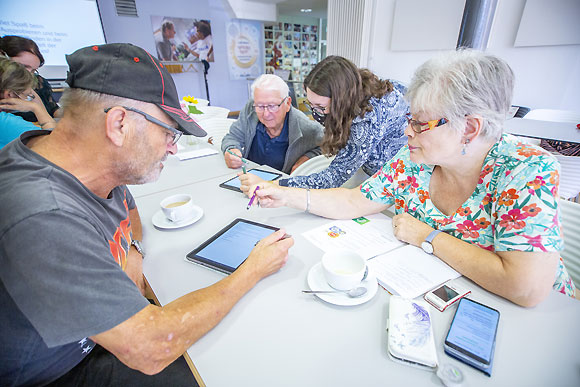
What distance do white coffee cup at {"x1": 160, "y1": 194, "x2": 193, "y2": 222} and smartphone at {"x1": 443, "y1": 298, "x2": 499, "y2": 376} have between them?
3.16 ft

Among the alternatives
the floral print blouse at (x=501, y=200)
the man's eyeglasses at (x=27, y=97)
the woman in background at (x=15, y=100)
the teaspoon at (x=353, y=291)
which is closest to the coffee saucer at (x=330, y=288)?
the teaspoon at (x=353, y=291)

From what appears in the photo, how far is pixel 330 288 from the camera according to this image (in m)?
0.78

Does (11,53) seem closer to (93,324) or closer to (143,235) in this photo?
(143,235)

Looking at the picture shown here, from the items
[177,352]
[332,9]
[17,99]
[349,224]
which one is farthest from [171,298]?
[332,9]

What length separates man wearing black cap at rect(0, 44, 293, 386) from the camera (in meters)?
0.53

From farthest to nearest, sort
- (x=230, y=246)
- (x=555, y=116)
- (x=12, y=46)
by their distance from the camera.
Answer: (x=12, y=46), (x=555, y=116), (x=230, y=246)

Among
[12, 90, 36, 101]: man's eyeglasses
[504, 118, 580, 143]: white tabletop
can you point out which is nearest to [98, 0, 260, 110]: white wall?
[12, 90, 36, 101]: man's eyeglasses

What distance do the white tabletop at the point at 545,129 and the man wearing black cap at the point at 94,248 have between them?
6.93ft

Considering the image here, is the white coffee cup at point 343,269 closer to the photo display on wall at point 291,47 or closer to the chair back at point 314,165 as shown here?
the chair back at point 314,165

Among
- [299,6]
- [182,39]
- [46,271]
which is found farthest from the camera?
[299,6]

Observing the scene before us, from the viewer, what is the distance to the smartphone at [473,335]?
580 millimetres

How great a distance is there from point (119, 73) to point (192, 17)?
622 centimetres

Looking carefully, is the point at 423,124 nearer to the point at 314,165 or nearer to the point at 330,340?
the point at 330,340

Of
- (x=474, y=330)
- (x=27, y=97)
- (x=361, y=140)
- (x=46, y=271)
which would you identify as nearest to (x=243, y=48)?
(x=27, y=97)
